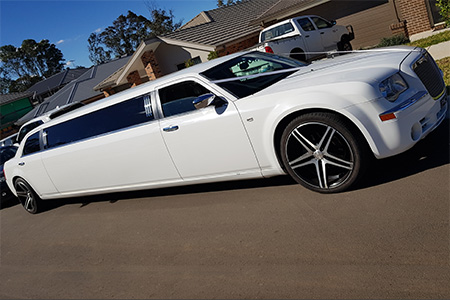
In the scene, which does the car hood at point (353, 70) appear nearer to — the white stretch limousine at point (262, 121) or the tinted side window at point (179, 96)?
the white stretch limousine at point (262, 121)

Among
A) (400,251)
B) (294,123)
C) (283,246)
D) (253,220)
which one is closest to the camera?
(400,251)

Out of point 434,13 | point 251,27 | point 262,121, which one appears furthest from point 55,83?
point 262,121

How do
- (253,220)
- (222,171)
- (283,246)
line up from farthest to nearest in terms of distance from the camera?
1. (222,171)
2. (253,220)
3. (283,246)

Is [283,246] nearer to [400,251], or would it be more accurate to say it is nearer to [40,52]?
[400,251]

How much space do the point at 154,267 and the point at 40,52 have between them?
3619 inches

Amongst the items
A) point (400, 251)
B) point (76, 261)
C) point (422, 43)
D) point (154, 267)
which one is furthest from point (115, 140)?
point (422, 43)

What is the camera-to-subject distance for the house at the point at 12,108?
46.0 metres

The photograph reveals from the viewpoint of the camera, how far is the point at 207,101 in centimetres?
459

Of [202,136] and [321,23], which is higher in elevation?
[321,23]

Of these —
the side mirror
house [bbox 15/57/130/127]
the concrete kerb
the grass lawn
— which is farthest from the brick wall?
house [bbox 15/57/130/127]

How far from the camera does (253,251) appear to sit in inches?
147

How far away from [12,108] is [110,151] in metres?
51.1

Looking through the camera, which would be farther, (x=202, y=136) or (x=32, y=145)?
(x=32, y=145)

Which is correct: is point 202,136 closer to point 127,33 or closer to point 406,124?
point 406,124
